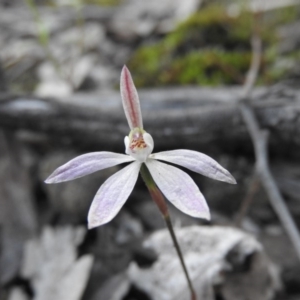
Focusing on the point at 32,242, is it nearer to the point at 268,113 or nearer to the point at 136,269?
the point at 136,269

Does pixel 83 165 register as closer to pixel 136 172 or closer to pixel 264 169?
pixel 136 172

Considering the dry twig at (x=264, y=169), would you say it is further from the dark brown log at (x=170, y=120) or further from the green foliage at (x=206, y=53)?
the green foliage at (x=206, y=53)

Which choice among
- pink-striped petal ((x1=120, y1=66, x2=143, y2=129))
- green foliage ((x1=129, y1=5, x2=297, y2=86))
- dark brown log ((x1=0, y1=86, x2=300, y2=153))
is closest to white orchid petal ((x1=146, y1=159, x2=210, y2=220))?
pink-striped petal ((x1=120, y1=66, x2=143, y2=129))

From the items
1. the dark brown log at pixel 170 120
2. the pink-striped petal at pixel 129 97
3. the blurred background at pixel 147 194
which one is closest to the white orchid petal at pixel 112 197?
the pink-striped petal at pixel 129 97

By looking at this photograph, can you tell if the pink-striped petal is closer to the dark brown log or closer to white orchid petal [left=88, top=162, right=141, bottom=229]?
white orchid petal [left=88, top=162, right=141, bottom=229]

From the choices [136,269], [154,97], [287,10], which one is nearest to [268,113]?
[154,97]

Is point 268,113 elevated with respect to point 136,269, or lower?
elevated

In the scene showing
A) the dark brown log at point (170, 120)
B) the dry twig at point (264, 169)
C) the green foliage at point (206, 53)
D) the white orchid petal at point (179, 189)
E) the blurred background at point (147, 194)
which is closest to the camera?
the white orchid petal at point (179, 189)

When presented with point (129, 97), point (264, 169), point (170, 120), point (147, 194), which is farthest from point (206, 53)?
point (129, 97)
